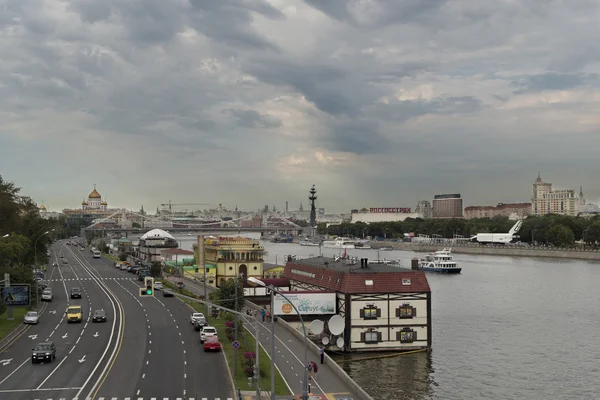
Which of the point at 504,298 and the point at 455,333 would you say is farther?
the point at 504,298

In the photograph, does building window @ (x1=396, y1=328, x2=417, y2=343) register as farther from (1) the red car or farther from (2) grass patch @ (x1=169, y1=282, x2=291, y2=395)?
(1) the red car

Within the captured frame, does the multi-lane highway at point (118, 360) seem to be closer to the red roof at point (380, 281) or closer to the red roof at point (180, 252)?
the red roof at point (380, 281)

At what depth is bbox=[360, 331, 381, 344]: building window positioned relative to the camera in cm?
4447

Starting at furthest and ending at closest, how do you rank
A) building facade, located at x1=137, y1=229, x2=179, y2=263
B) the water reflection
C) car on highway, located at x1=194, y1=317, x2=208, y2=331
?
building facade, located at x1=137, y1=229, x2=179, y2=263 → car on highway, located at x1=194, y1=317, x2=208, y2=331 → the water reflection

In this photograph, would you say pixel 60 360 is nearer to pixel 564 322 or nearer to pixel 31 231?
pixel 564 322

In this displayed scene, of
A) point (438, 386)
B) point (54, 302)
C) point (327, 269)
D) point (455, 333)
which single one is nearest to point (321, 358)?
point (438, 386)

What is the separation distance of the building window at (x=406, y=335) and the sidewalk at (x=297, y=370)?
6.83 meters

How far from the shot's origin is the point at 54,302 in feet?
217

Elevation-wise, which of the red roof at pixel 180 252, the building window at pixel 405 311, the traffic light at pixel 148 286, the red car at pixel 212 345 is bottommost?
the red car at pixel 212 345

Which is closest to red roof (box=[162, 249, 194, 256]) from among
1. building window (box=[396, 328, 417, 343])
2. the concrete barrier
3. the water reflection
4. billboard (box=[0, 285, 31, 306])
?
billboard (box=[0, 285, 31, 306])

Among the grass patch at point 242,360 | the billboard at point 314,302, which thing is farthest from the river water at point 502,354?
the grass patch at point 242,360

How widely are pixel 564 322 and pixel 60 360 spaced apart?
4307 centimetres

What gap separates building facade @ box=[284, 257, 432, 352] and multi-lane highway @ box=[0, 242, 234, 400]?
986 cm

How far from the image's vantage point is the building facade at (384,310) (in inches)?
1752
